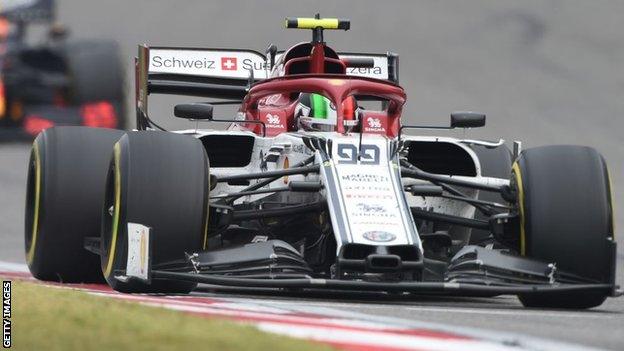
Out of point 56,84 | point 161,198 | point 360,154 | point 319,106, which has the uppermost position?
point 56,84

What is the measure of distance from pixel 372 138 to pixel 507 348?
12.4ft

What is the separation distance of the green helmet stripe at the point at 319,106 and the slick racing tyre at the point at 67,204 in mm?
1393

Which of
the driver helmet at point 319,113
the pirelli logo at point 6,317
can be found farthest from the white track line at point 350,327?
the driver helmet at point 319,113

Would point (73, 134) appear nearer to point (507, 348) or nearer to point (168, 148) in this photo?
point (168, 148)

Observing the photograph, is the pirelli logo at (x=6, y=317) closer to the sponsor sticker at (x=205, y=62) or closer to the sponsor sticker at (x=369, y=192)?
the sponsor sticker at (x=369, y=192)

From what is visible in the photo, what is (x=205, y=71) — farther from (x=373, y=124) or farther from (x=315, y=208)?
(x=315, y=208)

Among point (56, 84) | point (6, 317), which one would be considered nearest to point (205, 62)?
point (6, 317)

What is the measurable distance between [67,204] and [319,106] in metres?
1.81

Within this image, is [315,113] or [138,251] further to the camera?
[315,113]

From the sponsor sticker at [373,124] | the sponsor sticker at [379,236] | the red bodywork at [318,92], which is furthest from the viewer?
the sponsor sticker at [373,124]

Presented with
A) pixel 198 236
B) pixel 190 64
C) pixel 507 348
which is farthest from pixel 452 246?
pixel 507 348

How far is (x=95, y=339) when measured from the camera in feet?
22.0

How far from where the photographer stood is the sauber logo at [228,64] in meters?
14.6

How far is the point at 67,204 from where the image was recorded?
11.6 metres
